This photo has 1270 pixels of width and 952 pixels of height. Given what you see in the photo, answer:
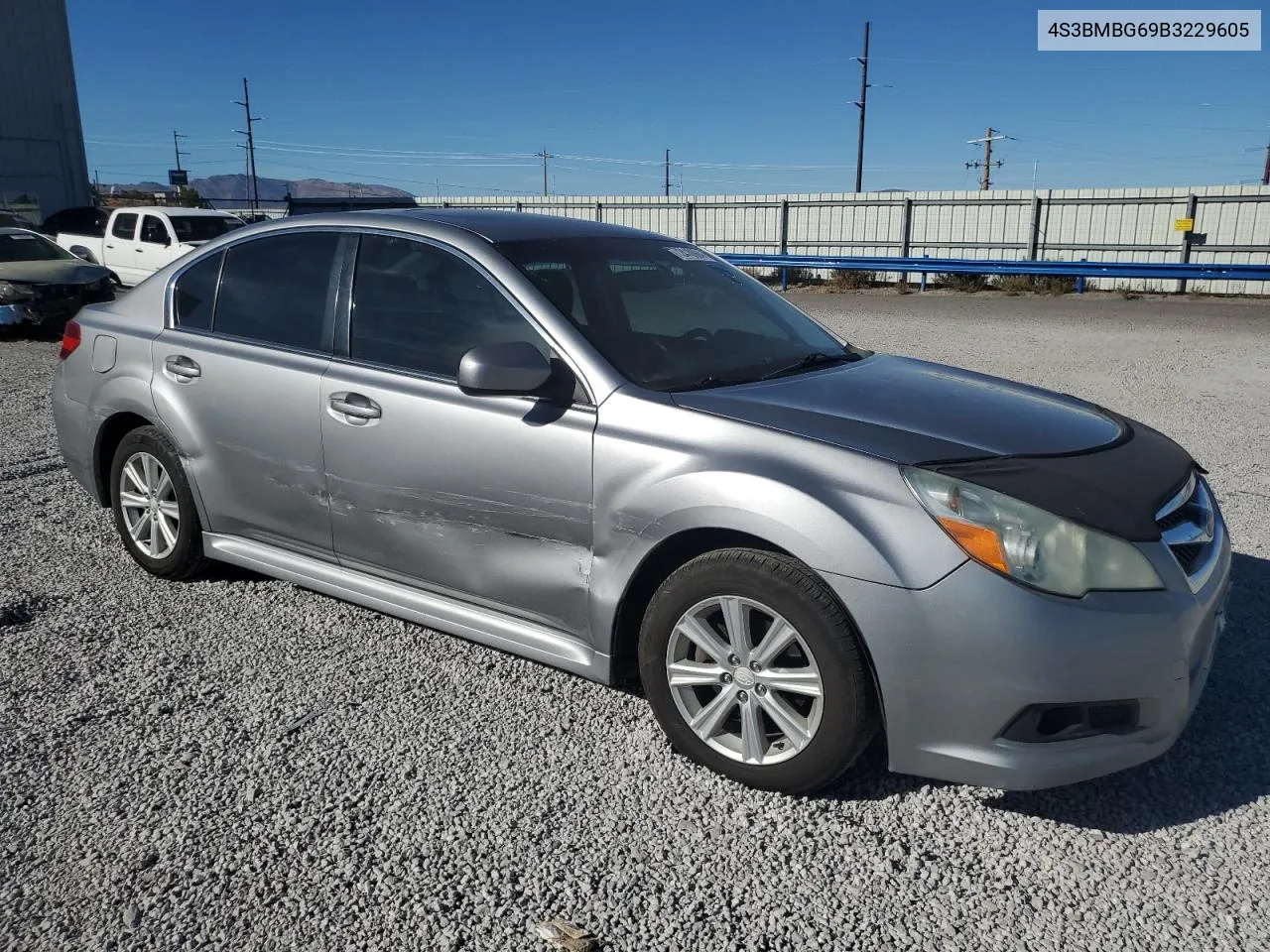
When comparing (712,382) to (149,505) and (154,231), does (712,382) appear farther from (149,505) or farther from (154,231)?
(154,231)

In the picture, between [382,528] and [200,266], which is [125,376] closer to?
[200,266]

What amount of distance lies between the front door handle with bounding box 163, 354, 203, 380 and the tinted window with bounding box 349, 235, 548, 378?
2.91 feet

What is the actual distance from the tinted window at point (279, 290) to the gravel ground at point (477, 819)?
121cm

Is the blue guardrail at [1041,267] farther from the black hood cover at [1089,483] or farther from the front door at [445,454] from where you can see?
the black hood cover at [1089,483]

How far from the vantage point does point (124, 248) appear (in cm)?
1742

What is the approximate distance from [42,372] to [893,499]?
11481 mm

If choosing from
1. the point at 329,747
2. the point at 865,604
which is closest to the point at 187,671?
the point at 329,747

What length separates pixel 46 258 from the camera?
14359 mm

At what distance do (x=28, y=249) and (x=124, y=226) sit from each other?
3.27 metres

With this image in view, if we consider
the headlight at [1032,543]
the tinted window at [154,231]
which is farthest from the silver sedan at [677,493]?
the tinted window at [154,231]

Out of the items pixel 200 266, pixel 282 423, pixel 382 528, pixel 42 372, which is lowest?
pixel 42 372

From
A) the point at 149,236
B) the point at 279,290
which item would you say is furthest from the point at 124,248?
the point at 279,290

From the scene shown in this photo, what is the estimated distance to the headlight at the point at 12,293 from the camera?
1338 centimetres

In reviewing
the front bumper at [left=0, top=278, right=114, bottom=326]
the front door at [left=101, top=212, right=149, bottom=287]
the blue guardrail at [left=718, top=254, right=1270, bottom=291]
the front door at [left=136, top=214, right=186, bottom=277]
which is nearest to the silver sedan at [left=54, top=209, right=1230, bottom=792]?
the front bumper at [left=0, top=278, right=114, bottom=326]
